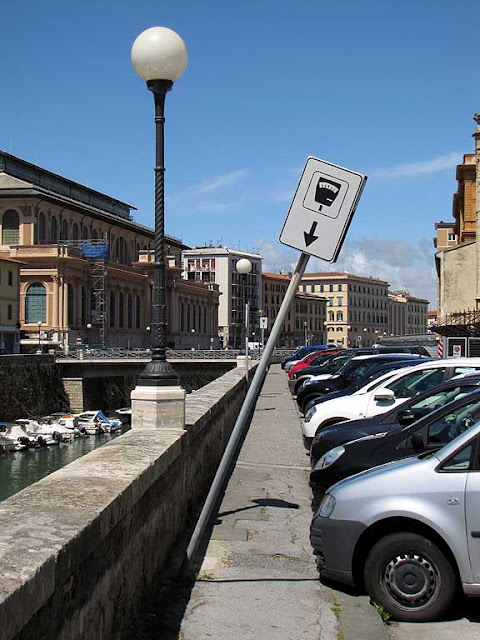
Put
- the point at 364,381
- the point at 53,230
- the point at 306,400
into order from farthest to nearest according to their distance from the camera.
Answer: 1. the point at 53,230
2. the point at 306,400
3. the point at 364,381

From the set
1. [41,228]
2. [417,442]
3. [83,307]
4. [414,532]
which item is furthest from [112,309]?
[414,532]

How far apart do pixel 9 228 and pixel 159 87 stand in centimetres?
7793

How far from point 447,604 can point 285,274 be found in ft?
563

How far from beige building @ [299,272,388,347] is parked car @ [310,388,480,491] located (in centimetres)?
16883

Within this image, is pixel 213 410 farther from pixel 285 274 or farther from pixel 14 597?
pixel 285 274

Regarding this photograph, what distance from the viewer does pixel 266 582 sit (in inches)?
261

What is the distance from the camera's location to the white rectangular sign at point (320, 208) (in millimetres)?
6543

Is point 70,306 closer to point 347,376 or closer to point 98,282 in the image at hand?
point 98,282

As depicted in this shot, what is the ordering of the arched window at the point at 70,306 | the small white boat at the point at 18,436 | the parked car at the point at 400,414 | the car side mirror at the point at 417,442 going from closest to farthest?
the car side mirror at the point at 417,442 → the parked car at the point at 400,414 → the small white boat at the point at 18,436 → the arched window at the point at 70,306

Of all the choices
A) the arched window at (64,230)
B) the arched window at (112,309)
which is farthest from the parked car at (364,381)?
the arched window at (64,230)

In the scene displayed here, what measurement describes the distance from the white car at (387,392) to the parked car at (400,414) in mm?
1589

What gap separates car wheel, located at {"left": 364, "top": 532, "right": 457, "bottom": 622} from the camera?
5734 millimetres

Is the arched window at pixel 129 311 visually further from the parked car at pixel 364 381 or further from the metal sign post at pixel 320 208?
the metal sign post at pixel 320 208

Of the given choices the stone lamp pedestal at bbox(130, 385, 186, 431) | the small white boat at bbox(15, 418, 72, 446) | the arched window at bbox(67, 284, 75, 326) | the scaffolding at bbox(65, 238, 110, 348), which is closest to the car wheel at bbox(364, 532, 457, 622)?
the stone lamp pedestal at bbox(130, 385, 186, 431)
